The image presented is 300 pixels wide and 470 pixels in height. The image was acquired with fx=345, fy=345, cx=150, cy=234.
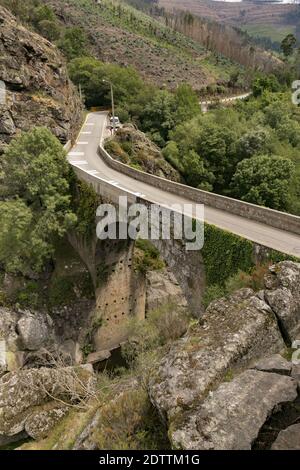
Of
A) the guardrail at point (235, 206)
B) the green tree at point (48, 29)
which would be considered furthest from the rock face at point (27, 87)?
the green tree at point (48, 29)

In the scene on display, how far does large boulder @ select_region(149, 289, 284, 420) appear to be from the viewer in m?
6.66

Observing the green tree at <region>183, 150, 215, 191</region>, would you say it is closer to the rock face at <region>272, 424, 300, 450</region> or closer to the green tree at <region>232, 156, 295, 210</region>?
the green tree at <region>232, 156, 295, 210</region>

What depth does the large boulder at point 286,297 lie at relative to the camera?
851 cm

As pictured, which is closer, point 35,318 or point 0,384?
point 0,384

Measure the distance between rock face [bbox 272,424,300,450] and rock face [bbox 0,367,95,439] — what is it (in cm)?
701

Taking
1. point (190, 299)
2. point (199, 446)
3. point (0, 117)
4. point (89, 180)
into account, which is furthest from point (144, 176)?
point (199, 446)

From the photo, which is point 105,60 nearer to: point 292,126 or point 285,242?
point 292,126

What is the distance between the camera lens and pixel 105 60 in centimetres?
8062

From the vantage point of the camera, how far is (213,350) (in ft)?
24.6

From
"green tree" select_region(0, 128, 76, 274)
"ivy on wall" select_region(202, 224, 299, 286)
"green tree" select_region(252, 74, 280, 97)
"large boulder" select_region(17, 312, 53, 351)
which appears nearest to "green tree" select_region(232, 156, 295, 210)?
"ivy on wall" select_region(202, 224, 299, 286)

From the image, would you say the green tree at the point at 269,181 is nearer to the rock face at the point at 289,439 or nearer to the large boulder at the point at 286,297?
the large boulder at the point at 286,297

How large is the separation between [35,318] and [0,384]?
333 inches

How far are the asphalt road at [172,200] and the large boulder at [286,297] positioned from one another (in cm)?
258

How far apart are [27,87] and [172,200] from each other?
20.8 m
